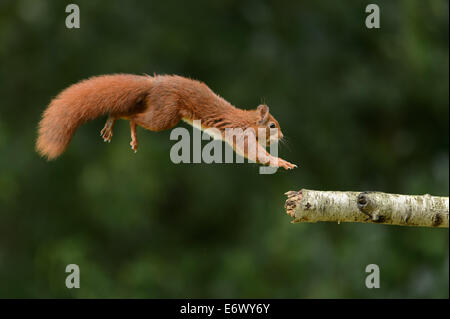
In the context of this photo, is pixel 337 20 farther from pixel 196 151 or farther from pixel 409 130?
pixel 196 151

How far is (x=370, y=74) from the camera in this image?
590cm

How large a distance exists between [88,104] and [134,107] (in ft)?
0.37

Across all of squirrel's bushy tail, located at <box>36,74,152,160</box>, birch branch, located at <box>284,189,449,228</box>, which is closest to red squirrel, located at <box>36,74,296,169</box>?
squirrel's bushy tail, located at <box>36,74,152,160</box>

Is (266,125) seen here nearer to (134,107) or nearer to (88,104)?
(134,107)

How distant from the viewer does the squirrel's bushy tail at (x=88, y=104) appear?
157 centimetres

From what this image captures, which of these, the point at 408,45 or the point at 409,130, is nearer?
the point at 408,45

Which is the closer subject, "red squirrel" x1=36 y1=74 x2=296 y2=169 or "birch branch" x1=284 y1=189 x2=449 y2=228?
"red squirrel" x1=36 y1=74 x2=296 y2=169

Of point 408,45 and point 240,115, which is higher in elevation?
point 408,45

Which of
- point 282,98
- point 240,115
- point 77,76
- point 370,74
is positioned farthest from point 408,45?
point 240,115

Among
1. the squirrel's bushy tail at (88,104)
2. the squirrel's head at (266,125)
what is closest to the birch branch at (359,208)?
the squirrel's head at (266,125)

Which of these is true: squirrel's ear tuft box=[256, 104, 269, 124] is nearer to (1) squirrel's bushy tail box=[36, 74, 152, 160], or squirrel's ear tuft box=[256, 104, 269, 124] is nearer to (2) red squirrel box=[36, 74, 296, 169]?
(2) red squirrel box=[36, 74, 296, 169]

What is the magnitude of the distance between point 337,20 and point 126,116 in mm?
4447

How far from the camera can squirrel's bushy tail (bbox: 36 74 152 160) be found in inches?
61.6

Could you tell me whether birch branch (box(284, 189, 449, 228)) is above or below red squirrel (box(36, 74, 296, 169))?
below
